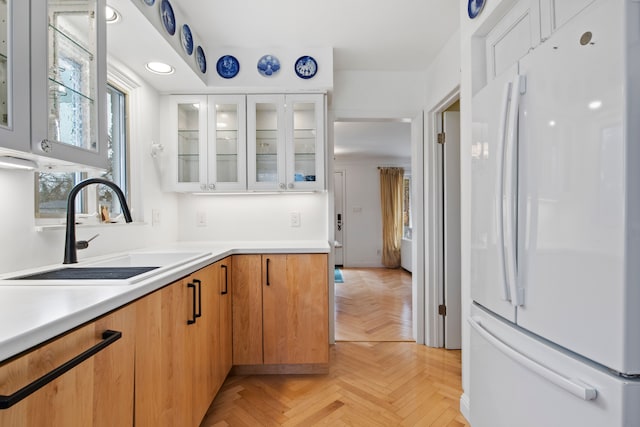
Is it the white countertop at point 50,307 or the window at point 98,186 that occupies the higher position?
the window at point 98,186

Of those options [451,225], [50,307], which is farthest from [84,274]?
[451,225]

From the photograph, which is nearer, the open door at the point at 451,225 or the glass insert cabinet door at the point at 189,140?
the glass insert cabinet door at the point at 189,140

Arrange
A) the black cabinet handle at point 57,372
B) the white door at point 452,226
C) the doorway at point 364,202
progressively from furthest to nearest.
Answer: the doorway at point 364,202
the white door at point 452,226
the black cabinet handle at point 57,372

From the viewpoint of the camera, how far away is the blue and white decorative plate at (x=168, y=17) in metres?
1.58

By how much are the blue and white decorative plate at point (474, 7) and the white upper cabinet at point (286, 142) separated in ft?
3.54

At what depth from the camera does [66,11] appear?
1037 millimetres

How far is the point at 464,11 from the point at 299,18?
99cm

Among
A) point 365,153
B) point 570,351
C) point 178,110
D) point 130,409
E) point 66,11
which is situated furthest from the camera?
point 365,153

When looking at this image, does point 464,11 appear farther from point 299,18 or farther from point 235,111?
point 235,111

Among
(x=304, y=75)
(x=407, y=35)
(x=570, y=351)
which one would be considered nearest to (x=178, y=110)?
(x=304, y=75)

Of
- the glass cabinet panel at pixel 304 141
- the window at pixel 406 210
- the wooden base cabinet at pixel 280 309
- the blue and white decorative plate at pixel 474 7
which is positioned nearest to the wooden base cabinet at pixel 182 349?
the wooden base cabinet at pixel 280 309

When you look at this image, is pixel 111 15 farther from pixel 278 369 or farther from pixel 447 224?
pixel 447 224

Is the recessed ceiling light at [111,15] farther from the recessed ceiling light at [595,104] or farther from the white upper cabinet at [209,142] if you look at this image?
the recessed ceiling light at [595,104]

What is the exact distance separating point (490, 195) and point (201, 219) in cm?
217
